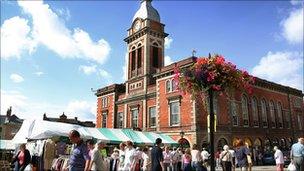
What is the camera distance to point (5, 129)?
243 ft

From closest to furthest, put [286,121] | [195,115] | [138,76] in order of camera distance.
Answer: [195,115], [138,76], [286,121]

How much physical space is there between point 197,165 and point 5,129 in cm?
6900

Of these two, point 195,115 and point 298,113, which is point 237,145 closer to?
point 195,115

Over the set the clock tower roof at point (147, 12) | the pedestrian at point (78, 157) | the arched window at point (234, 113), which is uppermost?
the clock tower roof at point (147, 12)

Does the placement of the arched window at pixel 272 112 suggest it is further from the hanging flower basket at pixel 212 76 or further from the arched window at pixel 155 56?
the hanging flower basket at pixel 212 76

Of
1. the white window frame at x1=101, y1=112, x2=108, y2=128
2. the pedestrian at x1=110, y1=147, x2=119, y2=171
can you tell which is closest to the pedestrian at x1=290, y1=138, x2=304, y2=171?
the pedestrian at x1=110, y1=147, x2=119, y2=171

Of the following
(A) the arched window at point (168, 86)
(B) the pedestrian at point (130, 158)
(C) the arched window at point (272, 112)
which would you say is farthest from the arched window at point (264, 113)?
(B) the pedestrian at point (130, 158)

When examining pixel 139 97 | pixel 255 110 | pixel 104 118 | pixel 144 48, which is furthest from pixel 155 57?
pixel 255 110

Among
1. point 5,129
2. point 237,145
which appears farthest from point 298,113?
point 5,129

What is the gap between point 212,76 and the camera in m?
10.9

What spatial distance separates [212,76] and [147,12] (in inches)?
1320

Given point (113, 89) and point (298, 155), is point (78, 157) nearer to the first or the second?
point (298, 155)

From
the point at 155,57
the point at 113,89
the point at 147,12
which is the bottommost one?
the point at 113,89

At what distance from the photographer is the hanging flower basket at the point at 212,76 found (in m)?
11.0
